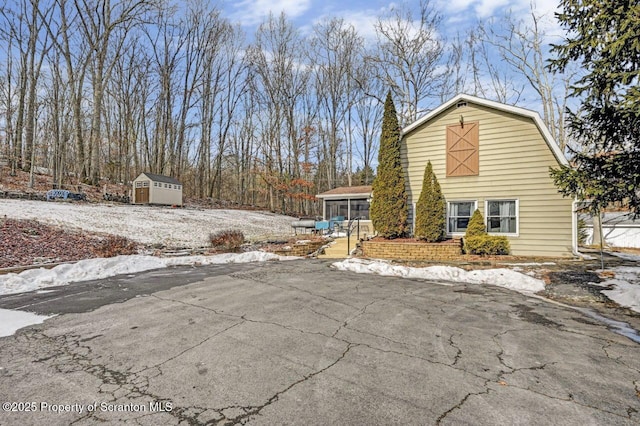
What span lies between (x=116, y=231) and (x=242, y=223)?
8.48 metres

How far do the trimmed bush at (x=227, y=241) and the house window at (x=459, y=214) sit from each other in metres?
7.65

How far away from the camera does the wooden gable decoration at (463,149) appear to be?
36.5 feet

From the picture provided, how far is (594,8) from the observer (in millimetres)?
6008

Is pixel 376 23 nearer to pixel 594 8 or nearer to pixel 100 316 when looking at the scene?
pixel 594 8

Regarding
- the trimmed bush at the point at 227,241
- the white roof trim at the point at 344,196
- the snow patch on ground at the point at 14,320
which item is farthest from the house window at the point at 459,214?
the snow patch on ground at the point at 14,320

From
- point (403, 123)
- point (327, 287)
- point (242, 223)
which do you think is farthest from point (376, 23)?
point (327, 287)

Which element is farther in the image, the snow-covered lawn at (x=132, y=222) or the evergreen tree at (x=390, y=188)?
the snow-covered lawn at (x=132, y=222)

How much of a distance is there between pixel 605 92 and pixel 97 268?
1121 centimetres

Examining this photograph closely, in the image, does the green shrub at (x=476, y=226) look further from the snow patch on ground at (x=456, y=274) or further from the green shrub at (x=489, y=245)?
the snow patch on ground at (x=456, y=274)

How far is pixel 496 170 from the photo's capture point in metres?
10.8

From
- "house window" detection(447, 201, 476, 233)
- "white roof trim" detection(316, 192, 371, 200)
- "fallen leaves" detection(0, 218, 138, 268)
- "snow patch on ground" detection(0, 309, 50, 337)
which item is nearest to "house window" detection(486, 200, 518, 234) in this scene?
"house window" detection(447, 201, 476, 233)

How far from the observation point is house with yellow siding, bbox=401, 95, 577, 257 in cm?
1009

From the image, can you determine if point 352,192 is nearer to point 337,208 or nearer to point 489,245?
point 337,208

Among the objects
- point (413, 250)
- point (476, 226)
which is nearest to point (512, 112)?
point (476, 226)
